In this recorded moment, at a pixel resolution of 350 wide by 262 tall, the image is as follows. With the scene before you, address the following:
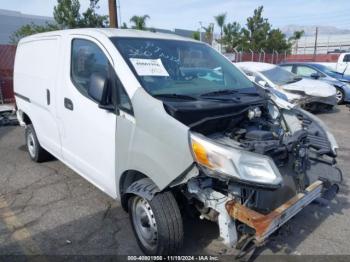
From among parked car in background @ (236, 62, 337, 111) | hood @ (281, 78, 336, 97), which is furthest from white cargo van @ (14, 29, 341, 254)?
hood @ (281, 78, 336, 97)

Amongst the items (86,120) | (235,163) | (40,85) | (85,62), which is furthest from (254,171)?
(40,85)

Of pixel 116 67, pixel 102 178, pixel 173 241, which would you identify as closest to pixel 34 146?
pixel 102 178

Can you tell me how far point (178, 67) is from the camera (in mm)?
3389

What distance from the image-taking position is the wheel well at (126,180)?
299 cm

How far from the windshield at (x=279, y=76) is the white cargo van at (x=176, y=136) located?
603 cm

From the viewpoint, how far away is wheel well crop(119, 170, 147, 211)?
9.81 feet

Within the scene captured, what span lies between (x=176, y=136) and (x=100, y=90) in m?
0.94

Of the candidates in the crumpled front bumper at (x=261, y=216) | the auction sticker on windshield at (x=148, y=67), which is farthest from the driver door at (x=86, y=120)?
the crumpled front bumper at (x=261, y=216)

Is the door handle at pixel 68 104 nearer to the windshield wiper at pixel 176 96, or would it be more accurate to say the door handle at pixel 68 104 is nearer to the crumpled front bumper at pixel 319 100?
the windshield wiper at pixel 176 96

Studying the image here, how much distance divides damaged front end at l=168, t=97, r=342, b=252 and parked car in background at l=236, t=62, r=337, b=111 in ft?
19.0

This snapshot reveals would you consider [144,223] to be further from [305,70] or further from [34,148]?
[305,70]

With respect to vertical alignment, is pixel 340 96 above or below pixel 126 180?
below

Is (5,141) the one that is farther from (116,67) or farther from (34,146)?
(116,67)

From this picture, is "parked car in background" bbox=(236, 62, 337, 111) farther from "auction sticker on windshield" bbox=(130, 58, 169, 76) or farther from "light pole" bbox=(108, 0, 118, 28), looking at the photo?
"auction sticker on windshield" bbox=(130, 58, 169, 76)
